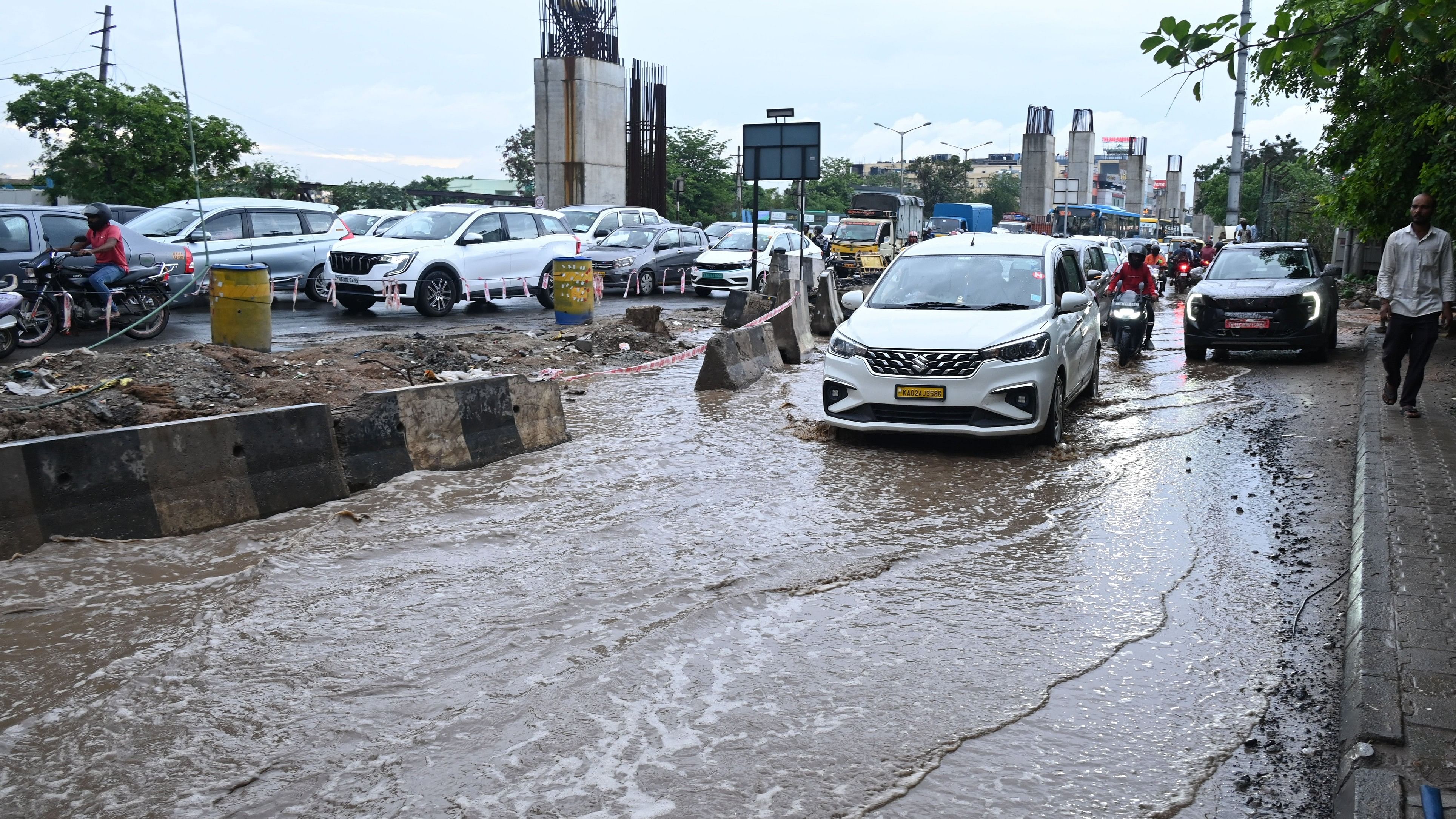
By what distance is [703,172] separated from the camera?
6256 centimetres

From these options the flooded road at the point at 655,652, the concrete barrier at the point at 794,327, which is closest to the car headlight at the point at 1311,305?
the concrete barrier at the point at 794,327

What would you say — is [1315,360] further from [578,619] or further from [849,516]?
[578,619]

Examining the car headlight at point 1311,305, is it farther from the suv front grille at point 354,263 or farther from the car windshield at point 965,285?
the suv front grille at point 354,263

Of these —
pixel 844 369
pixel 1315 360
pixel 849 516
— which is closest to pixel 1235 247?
pixel 1315 360

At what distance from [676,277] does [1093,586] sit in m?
21.0

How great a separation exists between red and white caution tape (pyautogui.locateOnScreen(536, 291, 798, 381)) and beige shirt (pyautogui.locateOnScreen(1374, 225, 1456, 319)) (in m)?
6.18

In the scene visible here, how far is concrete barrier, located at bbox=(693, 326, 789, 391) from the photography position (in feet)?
38.2

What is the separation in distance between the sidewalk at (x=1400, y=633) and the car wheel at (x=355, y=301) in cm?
1422

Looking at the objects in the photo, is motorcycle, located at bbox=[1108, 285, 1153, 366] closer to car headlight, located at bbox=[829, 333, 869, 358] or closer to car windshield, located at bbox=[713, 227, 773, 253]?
car headlight, located at bbox=[829, 333, 869, 358]

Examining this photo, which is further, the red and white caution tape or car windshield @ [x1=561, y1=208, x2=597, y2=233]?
car windshield @ [x1=561, y1=208, x2=597, y2=233]

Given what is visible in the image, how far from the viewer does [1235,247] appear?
15180 millimetres

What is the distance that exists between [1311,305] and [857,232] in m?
23.4

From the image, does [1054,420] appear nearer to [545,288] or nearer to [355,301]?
[355,301]

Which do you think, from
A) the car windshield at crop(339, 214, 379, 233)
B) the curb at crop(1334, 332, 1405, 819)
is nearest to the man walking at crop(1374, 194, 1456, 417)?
the curb at crop(1334, 332, 1405, 819)
